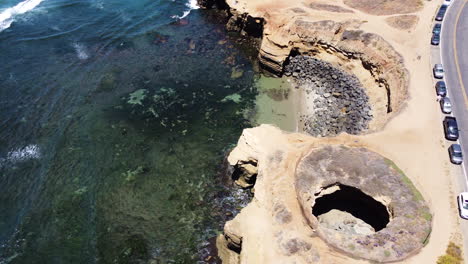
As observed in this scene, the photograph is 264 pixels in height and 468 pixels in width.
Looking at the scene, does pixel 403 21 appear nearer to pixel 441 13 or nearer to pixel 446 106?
pixel 441 13

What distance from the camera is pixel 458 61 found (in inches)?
1869

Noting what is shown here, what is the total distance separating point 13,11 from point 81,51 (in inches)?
903

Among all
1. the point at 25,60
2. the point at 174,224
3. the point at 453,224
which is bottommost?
the point at 174,224

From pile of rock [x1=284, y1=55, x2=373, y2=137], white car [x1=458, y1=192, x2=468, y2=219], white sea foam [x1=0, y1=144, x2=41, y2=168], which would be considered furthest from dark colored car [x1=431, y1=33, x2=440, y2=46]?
white sea foam [x1=0, y1=144, x2=41, y2=168]

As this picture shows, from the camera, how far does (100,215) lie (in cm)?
3819

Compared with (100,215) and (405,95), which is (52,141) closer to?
(100,215)

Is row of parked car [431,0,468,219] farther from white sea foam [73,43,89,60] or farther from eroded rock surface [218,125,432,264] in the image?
white sea foam [73,43,89,60]

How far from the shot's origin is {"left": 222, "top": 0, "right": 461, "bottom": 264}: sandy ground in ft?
99.5

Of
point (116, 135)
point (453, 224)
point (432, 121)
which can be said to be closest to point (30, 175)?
point (116, 135)

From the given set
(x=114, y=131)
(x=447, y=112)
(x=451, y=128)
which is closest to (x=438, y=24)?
(x=447, y=112)

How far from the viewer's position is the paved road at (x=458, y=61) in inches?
1477

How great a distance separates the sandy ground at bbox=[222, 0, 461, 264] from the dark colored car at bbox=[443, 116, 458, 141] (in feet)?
2.00

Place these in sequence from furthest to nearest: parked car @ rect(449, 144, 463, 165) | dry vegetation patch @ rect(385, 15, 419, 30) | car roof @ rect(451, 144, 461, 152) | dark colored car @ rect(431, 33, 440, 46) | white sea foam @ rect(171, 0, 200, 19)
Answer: white sea foam @ rect(171, 0, 200, 19)
dry vegetation patch @ rect(385, 15, 419, 30)
dark colored car @ rect(431, 33, 440, 46)
car roof @ rect(451, 144, 461, 152)
parked car @ rect(449, 144, 463, 165)

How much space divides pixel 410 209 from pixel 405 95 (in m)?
18.0
